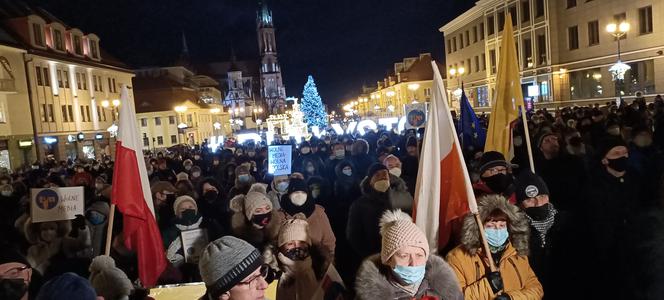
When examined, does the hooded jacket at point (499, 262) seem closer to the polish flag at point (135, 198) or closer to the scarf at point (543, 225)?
the scarf at point (543, 225)

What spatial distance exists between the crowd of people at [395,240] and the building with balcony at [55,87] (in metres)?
25.2

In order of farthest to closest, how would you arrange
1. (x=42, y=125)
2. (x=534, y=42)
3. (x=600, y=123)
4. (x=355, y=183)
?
1. (x=534, y=42)
2. (x=42, y=125)
3. (x=600, y=123)
4. (x=355, y=183)

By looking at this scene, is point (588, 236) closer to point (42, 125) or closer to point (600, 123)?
point (600, 123)

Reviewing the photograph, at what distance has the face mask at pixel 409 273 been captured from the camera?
3232 mm

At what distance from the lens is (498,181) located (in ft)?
18.0

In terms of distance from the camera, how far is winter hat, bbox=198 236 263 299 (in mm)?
2967

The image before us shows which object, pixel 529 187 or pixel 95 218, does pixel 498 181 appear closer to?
pixel 529 187

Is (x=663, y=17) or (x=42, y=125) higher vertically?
(x=663, y=17)

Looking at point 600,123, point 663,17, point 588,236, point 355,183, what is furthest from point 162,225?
point 663,17

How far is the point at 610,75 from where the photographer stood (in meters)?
32.6

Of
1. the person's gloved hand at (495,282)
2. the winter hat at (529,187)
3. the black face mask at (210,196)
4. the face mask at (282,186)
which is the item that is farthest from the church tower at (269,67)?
the person's gloved hand at (495,282)

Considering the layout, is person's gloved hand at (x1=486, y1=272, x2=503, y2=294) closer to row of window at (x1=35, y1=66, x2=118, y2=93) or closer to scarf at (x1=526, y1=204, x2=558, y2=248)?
scarf at (x1=526, y1=204, x2=558, y2=248)

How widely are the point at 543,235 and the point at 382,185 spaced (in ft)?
6.61

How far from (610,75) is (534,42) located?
27.9 feet
